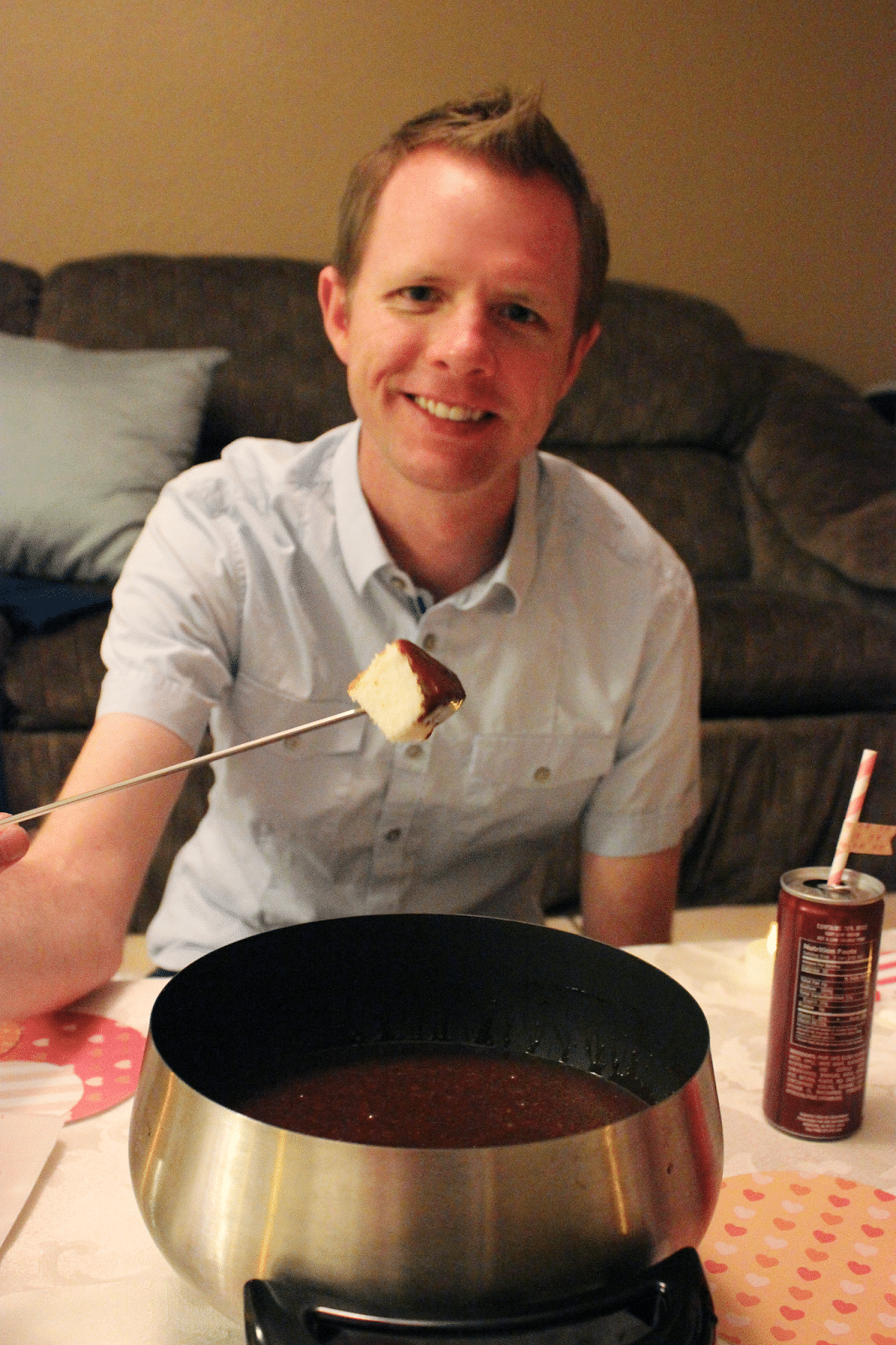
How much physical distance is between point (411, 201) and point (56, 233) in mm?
2192

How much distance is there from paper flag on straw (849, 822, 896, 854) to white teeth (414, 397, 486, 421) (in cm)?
58

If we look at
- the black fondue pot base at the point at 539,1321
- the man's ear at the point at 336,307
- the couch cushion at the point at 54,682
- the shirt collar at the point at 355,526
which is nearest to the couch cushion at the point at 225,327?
the couch cushion at the point at 54,682

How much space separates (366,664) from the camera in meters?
1.24

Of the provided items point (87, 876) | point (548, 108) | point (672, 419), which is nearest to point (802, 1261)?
point (87, 876)

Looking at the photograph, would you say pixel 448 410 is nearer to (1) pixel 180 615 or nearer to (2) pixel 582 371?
(1) pixel 180 615

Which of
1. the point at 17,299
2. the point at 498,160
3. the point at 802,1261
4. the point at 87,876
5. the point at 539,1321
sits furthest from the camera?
the point at 17,299

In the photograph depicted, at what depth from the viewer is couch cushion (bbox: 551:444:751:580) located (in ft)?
9.97

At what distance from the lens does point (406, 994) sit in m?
0.69

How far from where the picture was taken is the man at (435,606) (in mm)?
1141

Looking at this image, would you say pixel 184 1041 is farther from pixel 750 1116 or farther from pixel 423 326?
pixel 423 326

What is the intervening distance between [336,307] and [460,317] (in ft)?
0.76

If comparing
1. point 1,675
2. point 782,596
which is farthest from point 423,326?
point 782,596

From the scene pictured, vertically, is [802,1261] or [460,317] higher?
[460,317]

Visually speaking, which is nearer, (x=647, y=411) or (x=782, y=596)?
(x=782, y=596)
